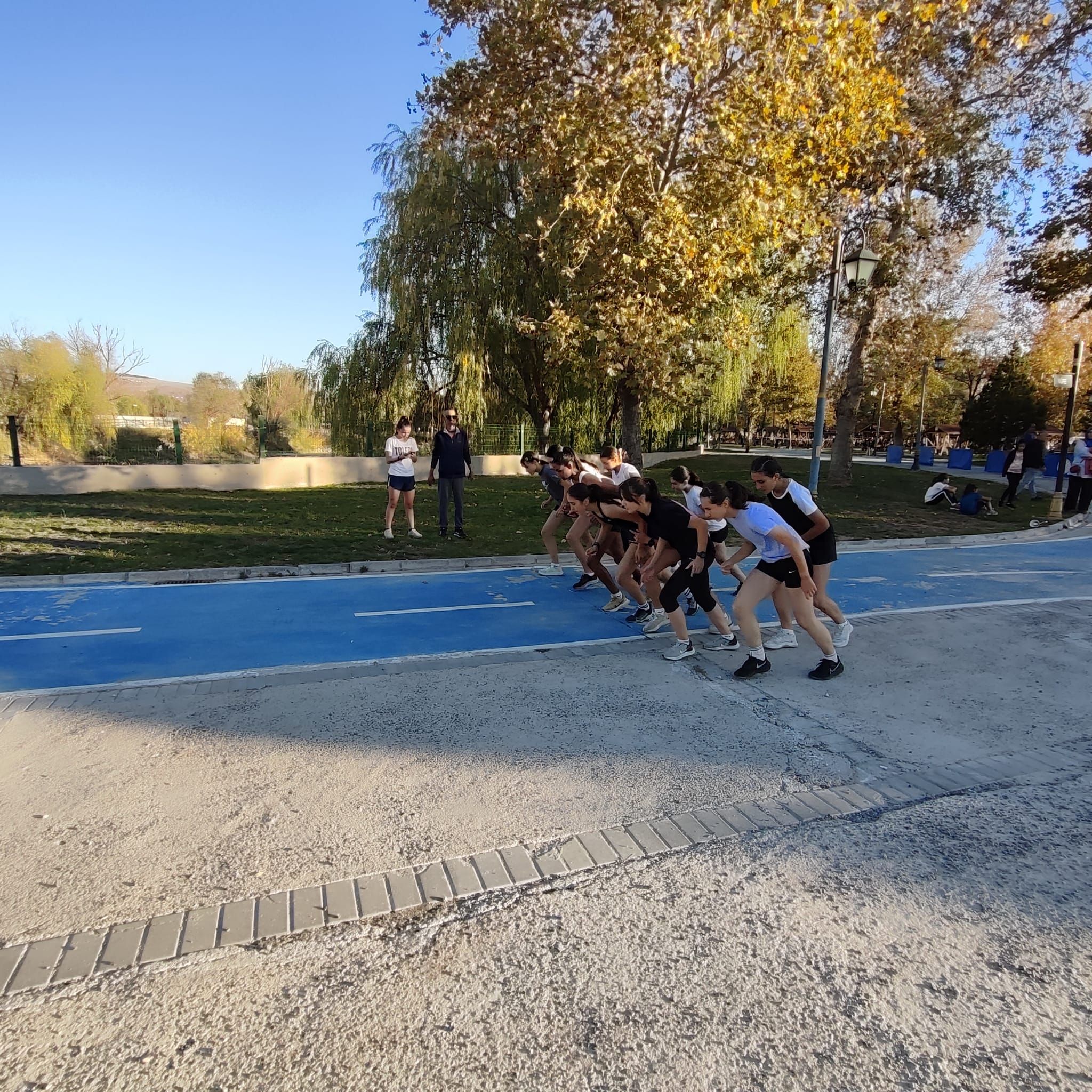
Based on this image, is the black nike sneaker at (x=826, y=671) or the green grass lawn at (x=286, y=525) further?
the green grass lawn at (x=286, y=525)

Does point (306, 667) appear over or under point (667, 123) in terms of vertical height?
under

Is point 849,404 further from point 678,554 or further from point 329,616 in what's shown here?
point 329,616

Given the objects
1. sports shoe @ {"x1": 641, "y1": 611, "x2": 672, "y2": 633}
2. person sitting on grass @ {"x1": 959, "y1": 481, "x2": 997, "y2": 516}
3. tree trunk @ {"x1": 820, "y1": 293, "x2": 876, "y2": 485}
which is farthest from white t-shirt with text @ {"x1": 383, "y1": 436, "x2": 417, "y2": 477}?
tree trunk @ {"x1": 820, "y1": 293, "x2": 876, "y2": 485}

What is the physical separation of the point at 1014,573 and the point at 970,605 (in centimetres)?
277

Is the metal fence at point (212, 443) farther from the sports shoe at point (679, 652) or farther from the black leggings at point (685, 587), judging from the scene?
the sports shoe at point (679, 652)

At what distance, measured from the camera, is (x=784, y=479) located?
588 centimetres

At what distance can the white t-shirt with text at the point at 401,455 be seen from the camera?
35.8 ft

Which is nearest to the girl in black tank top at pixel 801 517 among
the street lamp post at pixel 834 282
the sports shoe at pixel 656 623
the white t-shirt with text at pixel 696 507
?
the white t-shirt with text at pixel 696 507

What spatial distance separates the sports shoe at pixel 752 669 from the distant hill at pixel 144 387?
3060cm

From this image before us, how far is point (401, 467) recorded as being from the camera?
36.1 ft

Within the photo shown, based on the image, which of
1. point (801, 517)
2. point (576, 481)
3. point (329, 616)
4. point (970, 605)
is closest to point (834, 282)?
point (970, 605)

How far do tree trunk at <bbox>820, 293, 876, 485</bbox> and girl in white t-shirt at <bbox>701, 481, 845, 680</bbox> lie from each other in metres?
17.2

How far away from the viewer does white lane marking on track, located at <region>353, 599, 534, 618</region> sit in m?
7.34

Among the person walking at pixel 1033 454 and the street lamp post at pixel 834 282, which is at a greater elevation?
the street lamp post at pixel 834 282
